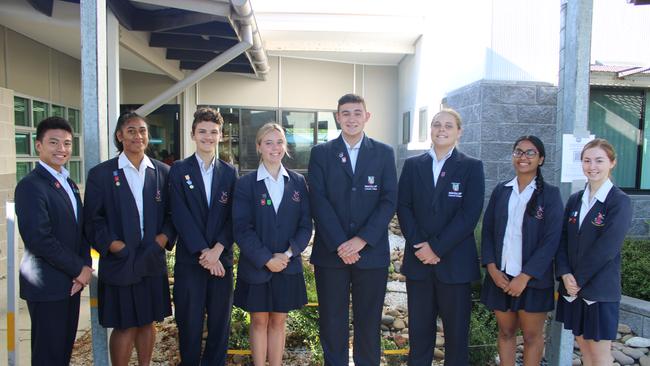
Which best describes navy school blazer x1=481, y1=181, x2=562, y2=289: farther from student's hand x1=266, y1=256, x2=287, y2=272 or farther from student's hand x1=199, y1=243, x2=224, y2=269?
student's hand x1=199, y1=243, x2=224, y2=269

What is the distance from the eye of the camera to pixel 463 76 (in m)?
7.71

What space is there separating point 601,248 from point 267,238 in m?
2.10

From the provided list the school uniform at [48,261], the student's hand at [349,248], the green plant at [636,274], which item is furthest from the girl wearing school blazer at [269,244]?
the green plant at [636,274]

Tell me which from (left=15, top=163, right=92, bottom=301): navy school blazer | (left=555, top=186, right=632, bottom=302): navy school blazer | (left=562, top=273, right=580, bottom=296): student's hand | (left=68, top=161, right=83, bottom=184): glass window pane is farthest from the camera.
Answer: (left=68, top=161, right=83, bottom=184): glass window pane

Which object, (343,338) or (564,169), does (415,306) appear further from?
(564,169)

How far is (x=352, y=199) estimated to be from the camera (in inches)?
131

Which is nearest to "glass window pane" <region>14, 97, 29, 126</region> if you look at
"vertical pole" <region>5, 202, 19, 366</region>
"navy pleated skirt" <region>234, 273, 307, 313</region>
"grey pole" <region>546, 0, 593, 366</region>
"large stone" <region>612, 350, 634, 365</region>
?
"vertical pole" <region>5, 202, 19, 366</region>

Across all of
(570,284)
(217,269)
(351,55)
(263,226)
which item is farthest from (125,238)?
(351,55)

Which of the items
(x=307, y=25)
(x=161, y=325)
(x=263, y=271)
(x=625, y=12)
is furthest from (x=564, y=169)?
(x=307, y=25)

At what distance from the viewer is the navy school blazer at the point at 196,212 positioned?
3.26 metres

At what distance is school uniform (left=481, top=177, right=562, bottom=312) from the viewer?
3154 mm

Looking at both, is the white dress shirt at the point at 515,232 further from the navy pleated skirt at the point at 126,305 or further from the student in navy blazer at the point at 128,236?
the navy pleated skirt at the point at 126,305

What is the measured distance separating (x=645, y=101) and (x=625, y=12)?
4.47ft

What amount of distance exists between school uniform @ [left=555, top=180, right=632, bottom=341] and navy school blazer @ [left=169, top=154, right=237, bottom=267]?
2259 millimetres
